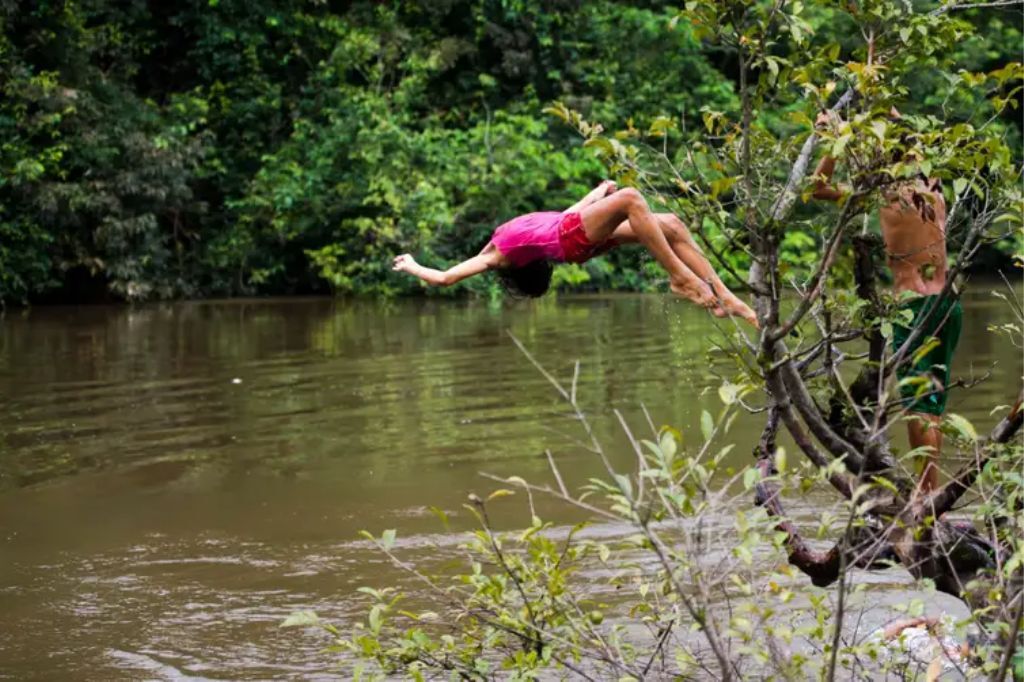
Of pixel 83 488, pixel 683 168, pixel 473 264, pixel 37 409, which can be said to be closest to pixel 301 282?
pixel 37 409

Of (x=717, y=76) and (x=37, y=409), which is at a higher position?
(x=717, y=76)

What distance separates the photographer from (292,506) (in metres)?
8.23

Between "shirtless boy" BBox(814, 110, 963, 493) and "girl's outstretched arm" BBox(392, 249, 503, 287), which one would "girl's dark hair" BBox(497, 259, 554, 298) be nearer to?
"girl's outstretched arm" BBox(392, 249, 503, 287)

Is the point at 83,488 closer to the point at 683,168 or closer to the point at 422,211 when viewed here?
the point at 683,168

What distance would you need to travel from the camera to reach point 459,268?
20.1ft

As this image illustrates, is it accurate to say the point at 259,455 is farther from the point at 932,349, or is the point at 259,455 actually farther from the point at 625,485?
the point at 625,485

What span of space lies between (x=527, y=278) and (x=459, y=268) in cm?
46

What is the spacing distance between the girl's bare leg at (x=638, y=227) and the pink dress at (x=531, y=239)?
0.51 feet

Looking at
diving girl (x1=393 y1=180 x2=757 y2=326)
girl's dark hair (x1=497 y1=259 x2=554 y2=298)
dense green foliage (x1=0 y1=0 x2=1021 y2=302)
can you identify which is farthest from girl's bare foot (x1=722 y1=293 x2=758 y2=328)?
dense green foliage (x1=0 y1=0 x2=1021 y2=302)

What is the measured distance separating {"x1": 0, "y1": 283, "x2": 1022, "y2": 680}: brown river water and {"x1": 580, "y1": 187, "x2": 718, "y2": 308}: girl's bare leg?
17.8 inches

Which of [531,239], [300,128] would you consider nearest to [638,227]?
[531,239]

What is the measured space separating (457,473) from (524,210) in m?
14.9

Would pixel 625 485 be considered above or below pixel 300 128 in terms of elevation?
below

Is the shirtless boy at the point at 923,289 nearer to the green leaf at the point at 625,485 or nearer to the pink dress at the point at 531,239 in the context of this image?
the pink dress at the point at 531,239
